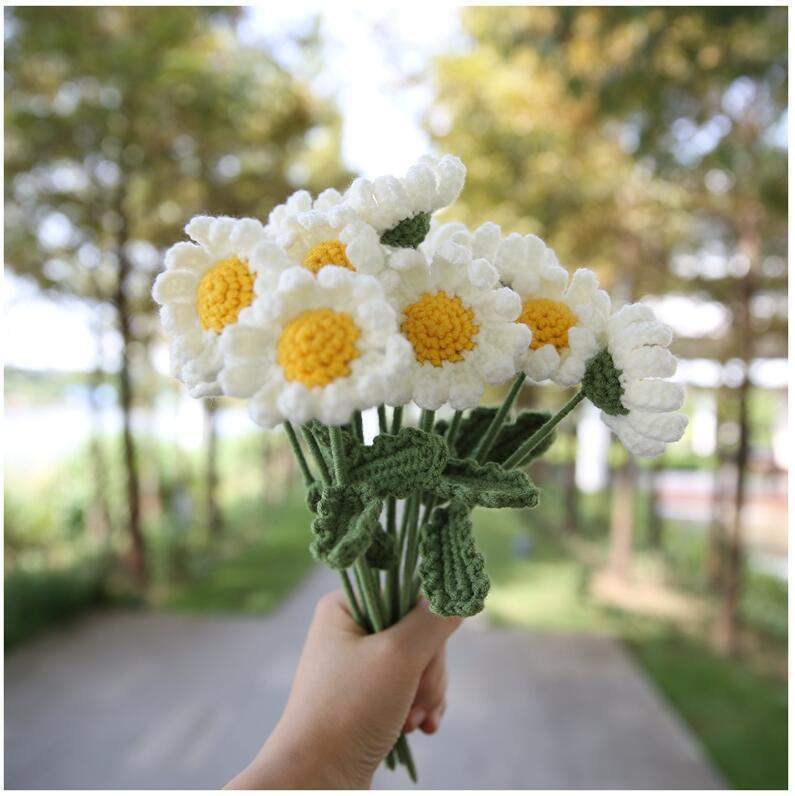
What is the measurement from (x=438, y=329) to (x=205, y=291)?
0.15 m

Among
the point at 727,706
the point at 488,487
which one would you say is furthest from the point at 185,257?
the point at 727,706

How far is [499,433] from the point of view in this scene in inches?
21.1

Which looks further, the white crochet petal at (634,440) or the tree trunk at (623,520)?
the tree trunk at (623,520)

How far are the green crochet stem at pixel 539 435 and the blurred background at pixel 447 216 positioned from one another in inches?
57.1

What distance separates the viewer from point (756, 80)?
5.61ft

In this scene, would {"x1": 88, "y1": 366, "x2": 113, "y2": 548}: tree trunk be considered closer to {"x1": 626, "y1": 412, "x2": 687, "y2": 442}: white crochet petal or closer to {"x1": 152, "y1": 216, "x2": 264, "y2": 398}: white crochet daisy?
{"x1": 152, "y1": 216, "x2": 264, "y2": 398}: white crochet daisy

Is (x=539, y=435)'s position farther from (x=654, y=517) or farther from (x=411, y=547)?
(x=654, y=517)

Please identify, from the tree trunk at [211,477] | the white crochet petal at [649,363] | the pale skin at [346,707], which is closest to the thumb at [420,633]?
the pale skin at [346,707]

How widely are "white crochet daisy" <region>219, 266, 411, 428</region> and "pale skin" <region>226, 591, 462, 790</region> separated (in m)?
0.25

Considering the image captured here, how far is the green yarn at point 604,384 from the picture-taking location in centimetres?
46

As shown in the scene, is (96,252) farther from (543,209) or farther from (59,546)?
(543,209)

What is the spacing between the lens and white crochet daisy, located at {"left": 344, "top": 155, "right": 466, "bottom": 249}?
0.44 metres

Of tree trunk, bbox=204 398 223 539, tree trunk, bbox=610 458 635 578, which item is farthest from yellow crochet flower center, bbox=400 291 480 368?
tree trunk, bbox=204 398 223 539

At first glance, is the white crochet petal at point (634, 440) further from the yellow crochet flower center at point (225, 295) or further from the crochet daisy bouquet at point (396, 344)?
the yellow crochet flower center at point (225, 295)
